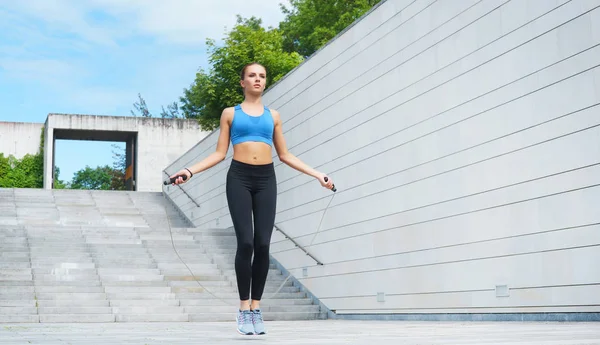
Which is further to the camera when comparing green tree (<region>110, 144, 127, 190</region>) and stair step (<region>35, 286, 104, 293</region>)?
green tree (<region>110, 144, 127, 190</region>)

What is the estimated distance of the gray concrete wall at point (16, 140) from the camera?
108ft

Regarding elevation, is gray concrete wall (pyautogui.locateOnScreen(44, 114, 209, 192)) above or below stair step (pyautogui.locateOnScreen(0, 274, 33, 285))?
above

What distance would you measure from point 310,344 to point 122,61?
233 feet

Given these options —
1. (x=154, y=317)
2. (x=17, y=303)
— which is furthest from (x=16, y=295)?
(x=154, y=317)

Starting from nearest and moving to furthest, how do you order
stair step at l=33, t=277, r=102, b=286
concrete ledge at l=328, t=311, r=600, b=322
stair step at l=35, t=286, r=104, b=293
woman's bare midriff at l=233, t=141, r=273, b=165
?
woman's bare midriff at l=233, t=141, r=273, b=165, concrete ledge at l=328, t=311, r=600, b=322, stair step at l=35, t=286, r=104, b=293, stair step at l=33, t=277, r=102, b=286

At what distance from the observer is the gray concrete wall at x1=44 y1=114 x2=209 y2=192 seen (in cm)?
3104

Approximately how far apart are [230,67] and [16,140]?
15124 millimetres

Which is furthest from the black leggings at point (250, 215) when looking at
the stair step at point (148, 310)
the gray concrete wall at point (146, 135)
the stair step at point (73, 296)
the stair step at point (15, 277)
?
the gray concrete wall at point (146, 135)

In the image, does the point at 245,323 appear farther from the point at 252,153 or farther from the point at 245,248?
the point at 252,153

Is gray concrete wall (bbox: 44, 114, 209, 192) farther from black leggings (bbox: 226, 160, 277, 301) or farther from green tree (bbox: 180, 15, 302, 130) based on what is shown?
black leggings (bbox: 226, 160, 277, 301)

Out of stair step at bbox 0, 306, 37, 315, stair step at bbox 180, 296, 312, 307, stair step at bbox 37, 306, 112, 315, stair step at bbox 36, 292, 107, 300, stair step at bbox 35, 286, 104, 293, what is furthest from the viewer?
stair step at bbox 180, 296, 312, 307

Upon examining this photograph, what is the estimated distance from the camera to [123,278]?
11352mm

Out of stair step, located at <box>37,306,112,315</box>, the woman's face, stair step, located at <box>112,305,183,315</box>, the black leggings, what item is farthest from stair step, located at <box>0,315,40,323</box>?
the woman's face

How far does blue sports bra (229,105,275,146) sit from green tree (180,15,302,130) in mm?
15495
